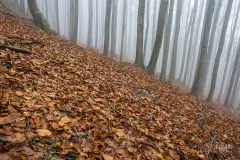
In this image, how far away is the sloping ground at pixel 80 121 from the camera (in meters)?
1.92

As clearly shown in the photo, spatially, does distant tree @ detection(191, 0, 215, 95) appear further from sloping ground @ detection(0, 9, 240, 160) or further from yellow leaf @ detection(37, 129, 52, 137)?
yellow leaf @ detection(37, 129, 52, 137)

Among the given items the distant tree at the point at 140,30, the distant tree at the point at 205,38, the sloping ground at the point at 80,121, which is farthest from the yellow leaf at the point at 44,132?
the distant tree at the point at 205,38

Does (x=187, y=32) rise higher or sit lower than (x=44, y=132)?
higher

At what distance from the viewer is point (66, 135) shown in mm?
2127

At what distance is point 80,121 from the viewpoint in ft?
8.20

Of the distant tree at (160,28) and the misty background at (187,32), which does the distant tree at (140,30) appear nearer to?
the distant tree at (160,28)

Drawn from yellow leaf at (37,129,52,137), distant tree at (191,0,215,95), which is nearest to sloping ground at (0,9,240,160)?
yellow leaf at (37,129,52,137)

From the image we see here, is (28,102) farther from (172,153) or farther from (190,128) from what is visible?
(190,128)

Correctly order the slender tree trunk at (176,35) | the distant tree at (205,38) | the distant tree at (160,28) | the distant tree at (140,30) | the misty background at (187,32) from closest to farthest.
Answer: the distant tree at (160,28) < the distant tree at (205,38) < the distant tree at (140,30) < the slender tree trunk at (176,35) < the misty background at (187,32)

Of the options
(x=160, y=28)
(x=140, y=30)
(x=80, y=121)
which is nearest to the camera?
(x=80, y=121)

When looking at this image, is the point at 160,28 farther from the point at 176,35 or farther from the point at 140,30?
the point at 176,35

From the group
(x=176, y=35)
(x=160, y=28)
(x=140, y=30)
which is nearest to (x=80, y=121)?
(x=160, y=28)

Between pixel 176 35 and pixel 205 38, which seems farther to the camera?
pixel 176 35

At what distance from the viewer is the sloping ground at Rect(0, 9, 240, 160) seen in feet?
6.30
